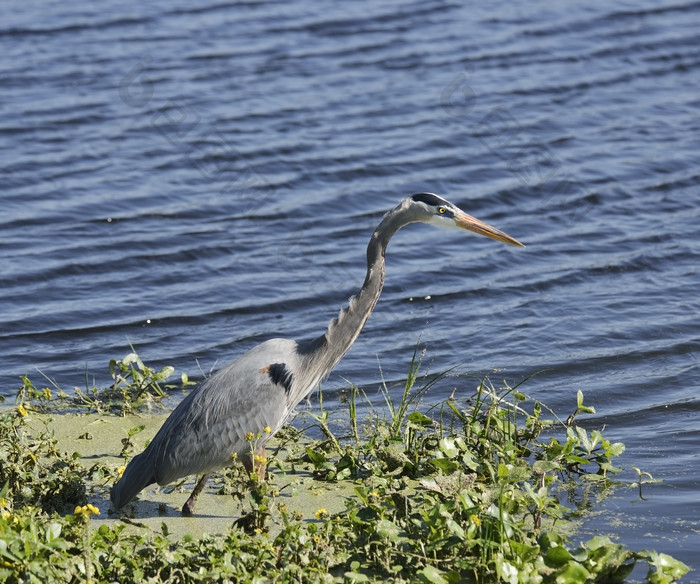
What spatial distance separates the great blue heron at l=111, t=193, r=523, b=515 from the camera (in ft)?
18.4

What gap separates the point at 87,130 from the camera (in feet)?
40.9

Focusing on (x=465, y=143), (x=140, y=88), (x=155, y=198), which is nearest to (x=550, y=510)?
(x=155, y=198)

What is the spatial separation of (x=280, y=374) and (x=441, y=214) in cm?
127

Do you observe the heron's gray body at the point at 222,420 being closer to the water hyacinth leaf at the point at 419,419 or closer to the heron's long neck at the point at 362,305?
the heron's long neck at the point at 362,305

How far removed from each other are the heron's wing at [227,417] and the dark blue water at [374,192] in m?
1.74

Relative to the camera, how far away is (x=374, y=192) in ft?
36.3

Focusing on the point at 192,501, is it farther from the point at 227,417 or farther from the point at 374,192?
the point at 374,192

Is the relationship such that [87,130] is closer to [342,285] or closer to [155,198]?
[155,198]

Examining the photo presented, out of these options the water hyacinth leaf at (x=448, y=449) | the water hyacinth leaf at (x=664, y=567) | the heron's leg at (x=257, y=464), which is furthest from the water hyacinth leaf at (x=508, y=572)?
the heron's leg at (x=257, y=464)

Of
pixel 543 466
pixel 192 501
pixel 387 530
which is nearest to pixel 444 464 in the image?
pixel 543 466

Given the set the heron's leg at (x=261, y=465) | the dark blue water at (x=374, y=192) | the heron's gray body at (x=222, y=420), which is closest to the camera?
the heron's leg at (x=261, y=465)

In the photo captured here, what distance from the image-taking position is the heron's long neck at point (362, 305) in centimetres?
608

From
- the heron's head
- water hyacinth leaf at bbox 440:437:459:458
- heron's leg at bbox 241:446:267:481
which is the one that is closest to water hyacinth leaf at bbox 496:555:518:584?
water hyacinth leaf at bbox 440:437:459:458

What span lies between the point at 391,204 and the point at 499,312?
92.6 inches
